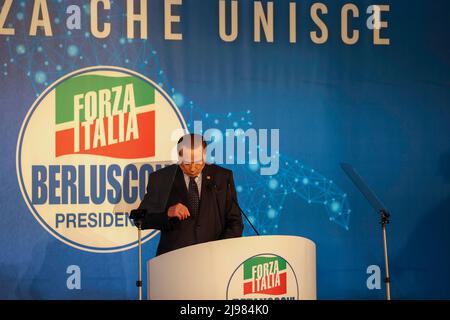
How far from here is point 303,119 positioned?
6.73 meters

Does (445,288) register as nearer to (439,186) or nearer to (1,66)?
(439,186)

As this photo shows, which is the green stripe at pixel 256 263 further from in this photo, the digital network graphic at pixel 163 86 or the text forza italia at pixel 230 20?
the text forza italia at pixel 230 20

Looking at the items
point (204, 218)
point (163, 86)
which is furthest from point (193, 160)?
point (163, 86)

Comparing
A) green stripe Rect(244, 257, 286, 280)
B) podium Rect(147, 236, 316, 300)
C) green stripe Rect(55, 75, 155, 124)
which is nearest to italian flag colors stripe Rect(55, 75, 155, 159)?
green stripe Rect(55, 75, 155, 124)

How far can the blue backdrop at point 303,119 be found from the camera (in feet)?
20.9

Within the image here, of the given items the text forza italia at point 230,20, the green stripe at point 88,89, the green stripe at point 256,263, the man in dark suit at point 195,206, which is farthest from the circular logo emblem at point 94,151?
the green stripe at point 256,263

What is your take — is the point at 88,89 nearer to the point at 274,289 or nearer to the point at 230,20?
the point at 230,20

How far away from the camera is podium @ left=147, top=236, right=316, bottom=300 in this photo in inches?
169

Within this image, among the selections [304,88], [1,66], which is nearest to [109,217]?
[1,66]

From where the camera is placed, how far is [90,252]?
6441 mm

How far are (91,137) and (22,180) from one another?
64cm

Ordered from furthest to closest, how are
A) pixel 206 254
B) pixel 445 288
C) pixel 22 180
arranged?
1. pixel 445 288
2. pixel 22 180
3. pixel 206 254

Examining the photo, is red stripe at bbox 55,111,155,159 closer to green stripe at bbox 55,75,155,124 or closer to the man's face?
green stripe at bbox 55,75,155,124

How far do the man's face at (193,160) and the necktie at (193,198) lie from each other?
0.22 feet
